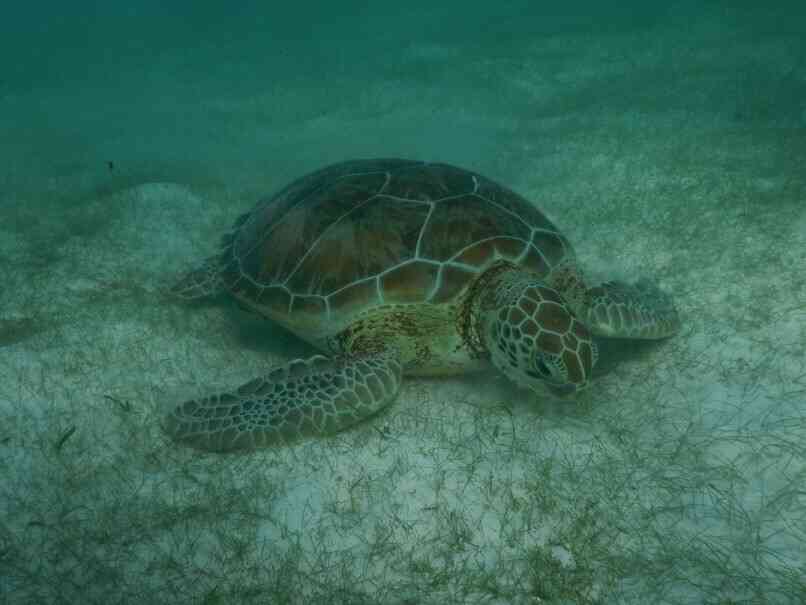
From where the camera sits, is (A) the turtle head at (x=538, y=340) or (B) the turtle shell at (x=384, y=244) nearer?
(A) the turtle head at (x=538, y=340)

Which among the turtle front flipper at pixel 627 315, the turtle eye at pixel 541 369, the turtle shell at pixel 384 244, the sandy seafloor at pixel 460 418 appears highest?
the turtle shell at pixel 384 244

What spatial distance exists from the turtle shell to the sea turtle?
12 millimetres

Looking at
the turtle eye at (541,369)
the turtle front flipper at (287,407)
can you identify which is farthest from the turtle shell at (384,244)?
the turtle eye at (541,369)

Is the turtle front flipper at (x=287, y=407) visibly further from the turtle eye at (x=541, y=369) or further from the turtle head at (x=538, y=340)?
the turtle eye at (x=541, y=369)

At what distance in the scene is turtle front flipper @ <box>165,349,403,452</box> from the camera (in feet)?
11.8

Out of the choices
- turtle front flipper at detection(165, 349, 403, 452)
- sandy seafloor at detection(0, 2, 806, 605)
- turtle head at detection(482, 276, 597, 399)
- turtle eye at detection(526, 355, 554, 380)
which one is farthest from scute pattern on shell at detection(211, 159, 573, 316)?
turtle eye at detection(526, 355, 554, 380)

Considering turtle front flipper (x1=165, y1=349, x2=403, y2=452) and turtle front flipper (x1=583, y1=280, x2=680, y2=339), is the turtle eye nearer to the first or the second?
turtle front flipper (x1=583, y1=280, x2=680, y2=339)

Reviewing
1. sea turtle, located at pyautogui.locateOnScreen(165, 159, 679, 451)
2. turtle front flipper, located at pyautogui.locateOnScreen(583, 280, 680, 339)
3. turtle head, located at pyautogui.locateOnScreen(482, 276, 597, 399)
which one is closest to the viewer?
turtle head, located at pyautogui.locateOnScreen(482, 276, 597, 399)

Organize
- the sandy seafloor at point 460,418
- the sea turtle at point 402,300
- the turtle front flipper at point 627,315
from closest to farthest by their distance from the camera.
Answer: the sandy seafloor at point 460,418
the sea turtle at point 402,300
the turtle front flipper at point 627,315

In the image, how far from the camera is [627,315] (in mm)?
4273

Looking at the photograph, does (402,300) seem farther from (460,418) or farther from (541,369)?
(541,369)

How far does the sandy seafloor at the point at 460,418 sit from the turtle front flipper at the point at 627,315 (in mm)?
240

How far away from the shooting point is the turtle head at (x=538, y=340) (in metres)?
3.51

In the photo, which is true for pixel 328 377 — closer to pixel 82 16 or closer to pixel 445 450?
pixel 445 450
